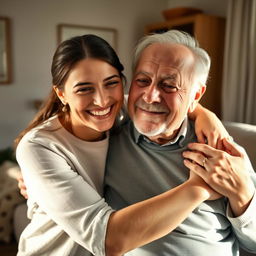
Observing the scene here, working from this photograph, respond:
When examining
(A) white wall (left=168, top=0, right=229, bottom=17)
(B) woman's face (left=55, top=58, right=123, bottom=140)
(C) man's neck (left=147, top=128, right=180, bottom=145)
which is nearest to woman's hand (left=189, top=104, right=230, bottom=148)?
(C) man's neck (left=147, top=128, right=180, bottom=145)

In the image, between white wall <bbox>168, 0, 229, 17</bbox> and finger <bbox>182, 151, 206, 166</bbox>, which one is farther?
white wall <bbox>168, 0, 229, 17</bbox>

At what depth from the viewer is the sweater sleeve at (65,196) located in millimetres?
909

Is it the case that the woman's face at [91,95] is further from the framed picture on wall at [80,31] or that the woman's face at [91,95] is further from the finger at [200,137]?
the framed picture on wall at [80,31]

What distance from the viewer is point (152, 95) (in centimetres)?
117

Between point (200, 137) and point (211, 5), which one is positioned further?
point (211, 5)

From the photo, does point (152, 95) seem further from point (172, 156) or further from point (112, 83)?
point (172, 156)

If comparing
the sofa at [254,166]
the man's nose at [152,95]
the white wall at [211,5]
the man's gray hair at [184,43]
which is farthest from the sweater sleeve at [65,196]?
the white wall at [211,5]

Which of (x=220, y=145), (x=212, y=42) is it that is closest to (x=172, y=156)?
(x=220, y=145)

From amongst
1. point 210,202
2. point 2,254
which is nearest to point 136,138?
point 210,202

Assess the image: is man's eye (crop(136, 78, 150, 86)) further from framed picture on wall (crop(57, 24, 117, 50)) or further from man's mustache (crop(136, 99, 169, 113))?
framed picture on wall (crop(57, 24, 117, 50))

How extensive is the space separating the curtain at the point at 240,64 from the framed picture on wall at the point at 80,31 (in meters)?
1.49

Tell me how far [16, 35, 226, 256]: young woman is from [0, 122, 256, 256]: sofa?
1.56 ft

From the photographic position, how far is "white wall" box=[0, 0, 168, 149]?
3.39m

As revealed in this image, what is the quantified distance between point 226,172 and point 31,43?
3.06 m
